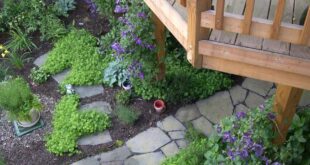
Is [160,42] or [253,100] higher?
[160,42]

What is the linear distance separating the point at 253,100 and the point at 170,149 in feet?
3.63

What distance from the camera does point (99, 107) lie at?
191 inches

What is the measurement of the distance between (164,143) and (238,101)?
97 centimetres

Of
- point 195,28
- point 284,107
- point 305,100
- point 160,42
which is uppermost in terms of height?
point 195,28

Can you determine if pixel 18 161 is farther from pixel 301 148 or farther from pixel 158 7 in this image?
pixel 301 148

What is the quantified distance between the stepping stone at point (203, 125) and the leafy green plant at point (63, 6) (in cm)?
245

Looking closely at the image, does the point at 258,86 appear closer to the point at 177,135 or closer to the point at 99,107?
the point at 177,135

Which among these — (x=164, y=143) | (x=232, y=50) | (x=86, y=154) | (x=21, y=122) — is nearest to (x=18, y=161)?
(x=21, y=122)

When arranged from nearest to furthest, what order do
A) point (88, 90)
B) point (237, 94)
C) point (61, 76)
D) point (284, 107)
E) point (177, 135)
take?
point (284, 107) → point (177, 135) → point (237, 94) → point (88, 90) → point (61, 76)

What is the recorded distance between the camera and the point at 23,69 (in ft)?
17.5

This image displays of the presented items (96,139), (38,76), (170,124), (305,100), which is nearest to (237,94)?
(305,100)

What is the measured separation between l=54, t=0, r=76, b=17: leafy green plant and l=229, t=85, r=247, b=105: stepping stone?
8.29ft

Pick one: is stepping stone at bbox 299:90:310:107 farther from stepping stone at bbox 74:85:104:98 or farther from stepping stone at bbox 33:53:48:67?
stepping stone at bbox 33:53:48:67

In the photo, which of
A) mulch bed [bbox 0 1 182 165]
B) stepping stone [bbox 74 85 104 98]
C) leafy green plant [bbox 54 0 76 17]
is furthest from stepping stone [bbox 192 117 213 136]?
leafy green plant [bbox 54 0 76 17]
